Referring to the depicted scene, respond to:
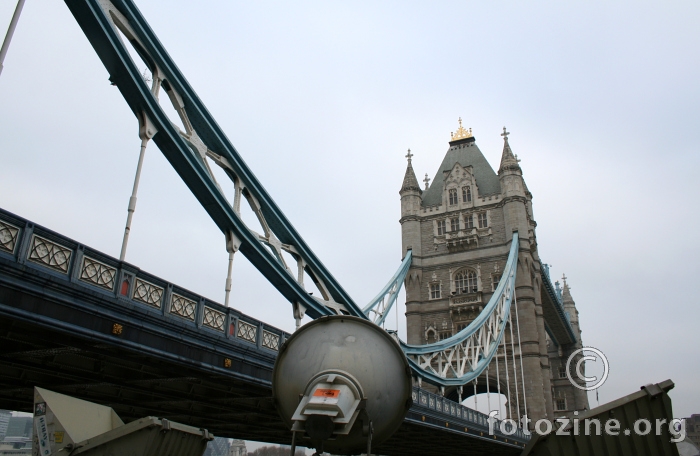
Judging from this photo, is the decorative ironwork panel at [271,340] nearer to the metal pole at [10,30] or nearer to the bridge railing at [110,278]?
the bridge railing at [110,278]

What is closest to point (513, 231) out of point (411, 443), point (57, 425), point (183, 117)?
point (411, 443)

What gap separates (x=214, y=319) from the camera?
43.4 feet

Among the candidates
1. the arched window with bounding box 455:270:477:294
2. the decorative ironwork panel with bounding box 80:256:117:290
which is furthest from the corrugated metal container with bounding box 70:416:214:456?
the arched window with bounding box 455:270:477:294

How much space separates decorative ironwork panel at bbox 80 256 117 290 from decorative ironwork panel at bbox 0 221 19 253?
133 centimetres

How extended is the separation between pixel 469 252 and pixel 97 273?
43.1 meters

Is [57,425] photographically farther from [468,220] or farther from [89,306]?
[468,220]

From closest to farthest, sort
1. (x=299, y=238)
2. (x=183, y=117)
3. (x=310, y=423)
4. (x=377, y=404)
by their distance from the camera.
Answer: (x=310, y=423), (x=377, y=404), (x=183, y=117), (x=299, y=238)

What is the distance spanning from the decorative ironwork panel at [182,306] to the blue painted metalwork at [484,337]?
23.0 metres

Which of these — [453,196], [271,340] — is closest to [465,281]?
[453,196]

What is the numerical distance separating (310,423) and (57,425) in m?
3.36

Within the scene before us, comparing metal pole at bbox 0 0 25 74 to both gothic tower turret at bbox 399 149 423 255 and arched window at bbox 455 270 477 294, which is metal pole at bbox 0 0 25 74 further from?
gothic tower turret at bbox 399 149 423 255

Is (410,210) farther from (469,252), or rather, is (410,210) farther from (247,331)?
(247,331)

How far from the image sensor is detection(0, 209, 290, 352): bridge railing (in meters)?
8.83

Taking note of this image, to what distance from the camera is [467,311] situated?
158 ft
